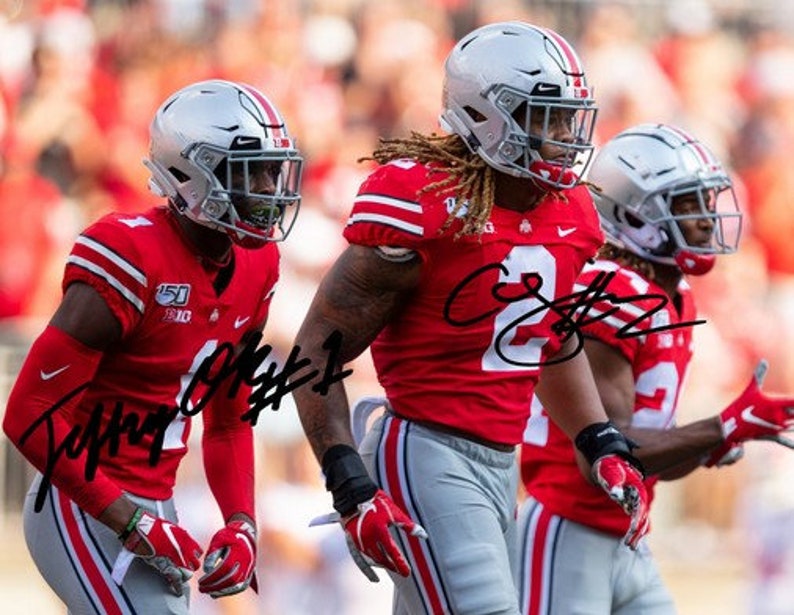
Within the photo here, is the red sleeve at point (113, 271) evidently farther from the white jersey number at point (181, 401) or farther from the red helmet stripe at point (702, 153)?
the red helmet stripe at point (702, 153)

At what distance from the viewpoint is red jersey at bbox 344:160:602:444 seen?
4281mm

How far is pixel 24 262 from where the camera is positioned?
888 centimetres

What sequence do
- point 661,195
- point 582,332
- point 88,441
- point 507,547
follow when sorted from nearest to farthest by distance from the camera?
point 88,441, point 507,547, point 582,332, point 661,195

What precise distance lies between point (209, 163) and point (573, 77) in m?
0.87

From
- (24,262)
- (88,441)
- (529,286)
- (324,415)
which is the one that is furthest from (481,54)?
(24,262)

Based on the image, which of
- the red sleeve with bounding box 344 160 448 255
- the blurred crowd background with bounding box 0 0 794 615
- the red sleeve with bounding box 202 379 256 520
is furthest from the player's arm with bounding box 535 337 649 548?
the blurred crowd background with bounding box 0 0 794 615

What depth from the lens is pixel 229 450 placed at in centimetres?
462

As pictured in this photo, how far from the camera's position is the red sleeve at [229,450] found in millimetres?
4574

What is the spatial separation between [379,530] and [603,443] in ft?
2.73

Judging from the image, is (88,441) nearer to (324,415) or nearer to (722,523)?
(324,415)

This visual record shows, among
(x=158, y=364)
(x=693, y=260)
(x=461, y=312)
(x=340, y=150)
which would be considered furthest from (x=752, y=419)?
(x=340, y=150)
